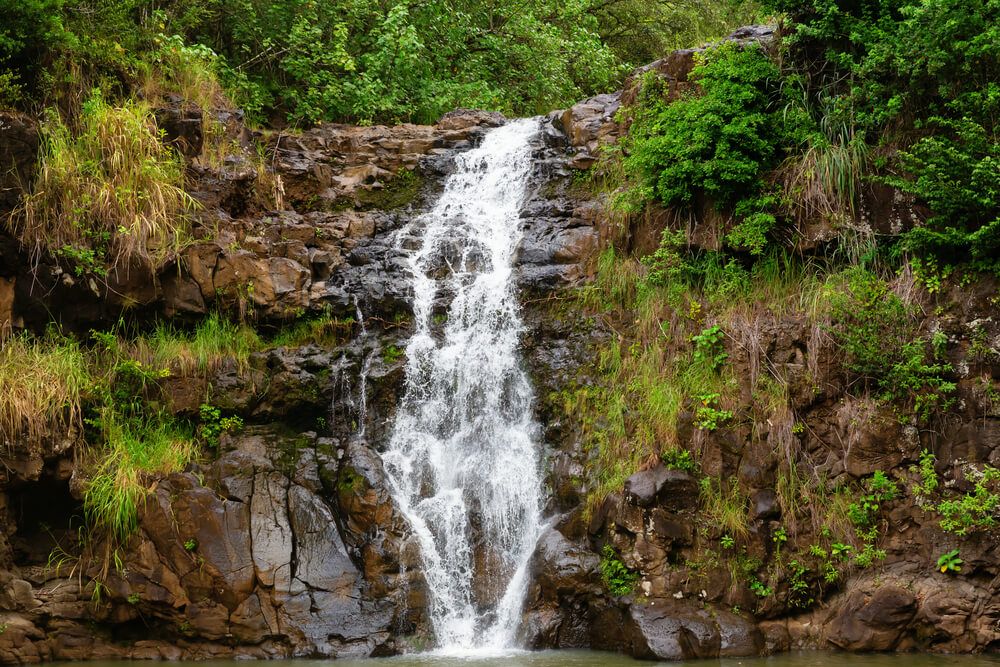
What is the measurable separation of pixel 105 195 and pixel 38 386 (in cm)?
257

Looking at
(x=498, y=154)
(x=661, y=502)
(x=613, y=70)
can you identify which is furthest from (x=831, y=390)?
(x=613, y=70)

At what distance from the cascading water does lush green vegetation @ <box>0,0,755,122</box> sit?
178 inches

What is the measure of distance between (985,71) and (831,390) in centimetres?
375

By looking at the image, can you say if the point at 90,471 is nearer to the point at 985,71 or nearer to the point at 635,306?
the point at 635,306

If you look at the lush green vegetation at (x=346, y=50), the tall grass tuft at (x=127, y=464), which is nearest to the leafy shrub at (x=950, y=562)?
the lush green vegetation at (x=346, y=50)

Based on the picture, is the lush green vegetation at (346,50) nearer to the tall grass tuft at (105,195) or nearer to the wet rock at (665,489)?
the tall grass tuft at (105,195)

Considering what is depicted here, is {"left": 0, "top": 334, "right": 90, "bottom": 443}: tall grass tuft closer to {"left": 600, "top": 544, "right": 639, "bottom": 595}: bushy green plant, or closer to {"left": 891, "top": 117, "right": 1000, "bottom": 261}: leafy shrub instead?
{"left": 600, "top": 544, "right": 639, "bottom": 595}: bushy green plant

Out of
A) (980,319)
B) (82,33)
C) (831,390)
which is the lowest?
(831,390)

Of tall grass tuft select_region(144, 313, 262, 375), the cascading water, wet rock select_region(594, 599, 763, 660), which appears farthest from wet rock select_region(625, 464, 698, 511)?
tall grass tuft select_region(144, 313, 262, 375)

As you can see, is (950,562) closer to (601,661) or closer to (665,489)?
(665,489)

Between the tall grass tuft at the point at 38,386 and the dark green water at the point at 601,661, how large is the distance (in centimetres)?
259

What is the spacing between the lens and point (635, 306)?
10.6 meters

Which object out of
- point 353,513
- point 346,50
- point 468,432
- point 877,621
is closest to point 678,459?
point 877,621

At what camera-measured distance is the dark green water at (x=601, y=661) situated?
7.05 m
